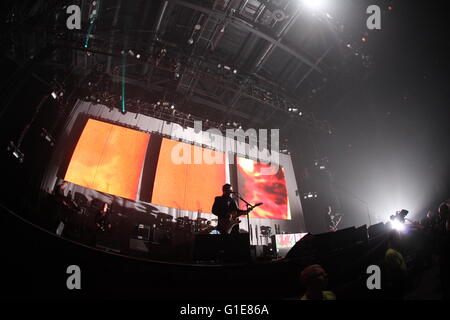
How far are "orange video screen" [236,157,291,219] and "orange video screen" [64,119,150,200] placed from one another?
149 inches

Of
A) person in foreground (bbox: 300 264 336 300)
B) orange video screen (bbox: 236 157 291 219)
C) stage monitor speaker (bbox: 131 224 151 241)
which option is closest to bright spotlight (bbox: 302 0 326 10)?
orange video screen (bbox: 236 157 291 219)

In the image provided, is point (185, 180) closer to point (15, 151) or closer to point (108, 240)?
point (108, 240)

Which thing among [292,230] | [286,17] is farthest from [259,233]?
[286,17]

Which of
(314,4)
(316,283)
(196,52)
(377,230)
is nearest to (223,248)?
(316,283)

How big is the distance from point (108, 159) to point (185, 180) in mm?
2531

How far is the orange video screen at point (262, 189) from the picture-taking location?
892 cm

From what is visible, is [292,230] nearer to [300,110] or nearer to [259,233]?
[259,233]

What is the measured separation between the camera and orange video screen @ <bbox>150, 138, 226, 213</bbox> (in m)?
7.86

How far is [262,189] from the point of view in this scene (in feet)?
30.5

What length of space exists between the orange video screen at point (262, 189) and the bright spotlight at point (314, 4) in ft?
17.9

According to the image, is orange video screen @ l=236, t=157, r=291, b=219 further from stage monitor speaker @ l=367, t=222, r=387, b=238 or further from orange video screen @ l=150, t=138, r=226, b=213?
stage monitor speaker @ l=367, t=222, r=387, b=238

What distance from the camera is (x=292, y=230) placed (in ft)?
30.1

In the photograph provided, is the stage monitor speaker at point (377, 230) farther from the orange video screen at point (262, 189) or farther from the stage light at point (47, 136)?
the stage light at point (47, 136)
